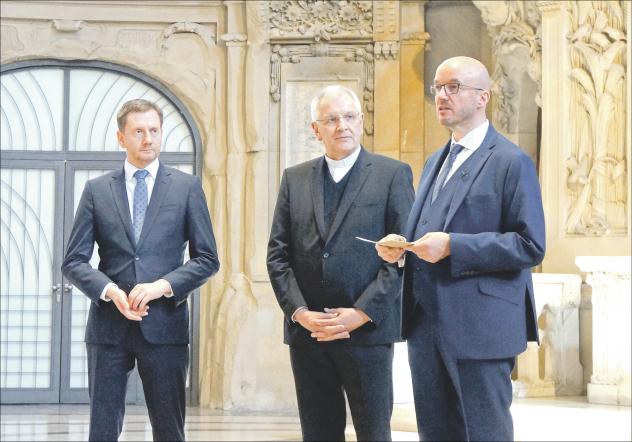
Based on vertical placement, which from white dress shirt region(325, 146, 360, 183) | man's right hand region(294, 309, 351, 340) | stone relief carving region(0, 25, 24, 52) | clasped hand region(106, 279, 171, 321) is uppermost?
stone relief carving region(0, 25, 24, 52)

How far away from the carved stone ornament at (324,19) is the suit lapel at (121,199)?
7400 mm

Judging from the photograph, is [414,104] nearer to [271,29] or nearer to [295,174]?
[271,29]

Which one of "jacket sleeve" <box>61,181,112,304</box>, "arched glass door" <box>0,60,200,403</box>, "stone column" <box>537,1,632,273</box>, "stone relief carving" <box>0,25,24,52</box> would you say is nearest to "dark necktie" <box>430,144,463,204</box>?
"jacket sleeve" <box>61,181,112,304</box>

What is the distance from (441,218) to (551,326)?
4538 millimetres

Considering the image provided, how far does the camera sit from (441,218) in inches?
158

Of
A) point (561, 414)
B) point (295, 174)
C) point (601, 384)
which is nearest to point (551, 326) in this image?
point (601, 384)

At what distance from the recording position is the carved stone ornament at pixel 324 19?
474 inches

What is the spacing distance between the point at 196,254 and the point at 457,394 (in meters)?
1.39

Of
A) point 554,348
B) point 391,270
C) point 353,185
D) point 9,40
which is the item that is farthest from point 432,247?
point 9,40

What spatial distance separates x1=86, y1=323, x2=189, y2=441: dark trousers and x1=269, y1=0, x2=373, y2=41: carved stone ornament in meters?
7.77

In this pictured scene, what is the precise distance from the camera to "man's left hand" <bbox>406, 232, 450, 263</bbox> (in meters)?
3.85

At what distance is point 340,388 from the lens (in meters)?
4.46

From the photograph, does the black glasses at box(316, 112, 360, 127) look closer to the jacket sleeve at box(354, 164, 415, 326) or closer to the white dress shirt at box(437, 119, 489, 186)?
the jacket sleeve at box(354, 164, 415, 326)

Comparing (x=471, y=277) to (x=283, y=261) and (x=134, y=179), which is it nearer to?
(x=283, y=261)
